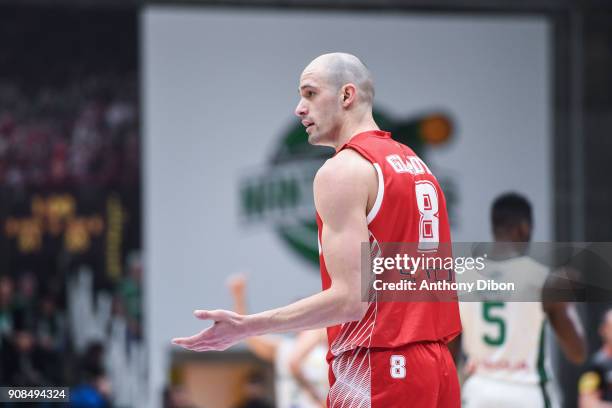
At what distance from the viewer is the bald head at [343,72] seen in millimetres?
4086

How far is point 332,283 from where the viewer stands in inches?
150

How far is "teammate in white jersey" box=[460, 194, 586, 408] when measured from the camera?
19.0 ft

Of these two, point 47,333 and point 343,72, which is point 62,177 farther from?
point 343,72

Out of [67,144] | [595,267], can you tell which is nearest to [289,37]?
[67,144]

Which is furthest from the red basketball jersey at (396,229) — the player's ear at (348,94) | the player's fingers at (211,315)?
the player's fingers at (211,315)

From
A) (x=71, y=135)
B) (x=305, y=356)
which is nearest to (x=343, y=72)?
(x=305, y=356)

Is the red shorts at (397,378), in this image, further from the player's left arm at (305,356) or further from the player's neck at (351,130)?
the player's left arm at (305,356)

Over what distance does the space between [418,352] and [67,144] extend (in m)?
10.2

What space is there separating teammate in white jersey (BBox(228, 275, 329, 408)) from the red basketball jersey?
408cm

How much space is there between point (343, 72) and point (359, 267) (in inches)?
28.5

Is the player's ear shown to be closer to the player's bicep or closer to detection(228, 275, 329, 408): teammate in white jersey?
the player's bicep

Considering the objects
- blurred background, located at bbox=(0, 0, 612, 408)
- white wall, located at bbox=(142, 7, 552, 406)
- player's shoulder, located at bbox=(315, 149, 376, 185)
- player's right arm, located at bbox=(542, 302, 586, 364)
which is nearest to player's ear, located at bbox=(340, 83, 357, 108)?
player's shoulder, located at bbox=(315, 149, 376, 185)

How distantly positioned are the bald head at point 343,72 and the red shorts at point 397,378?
881 millimetres

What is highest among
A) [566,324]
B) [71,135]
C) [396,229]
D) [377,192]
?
[71,135]
